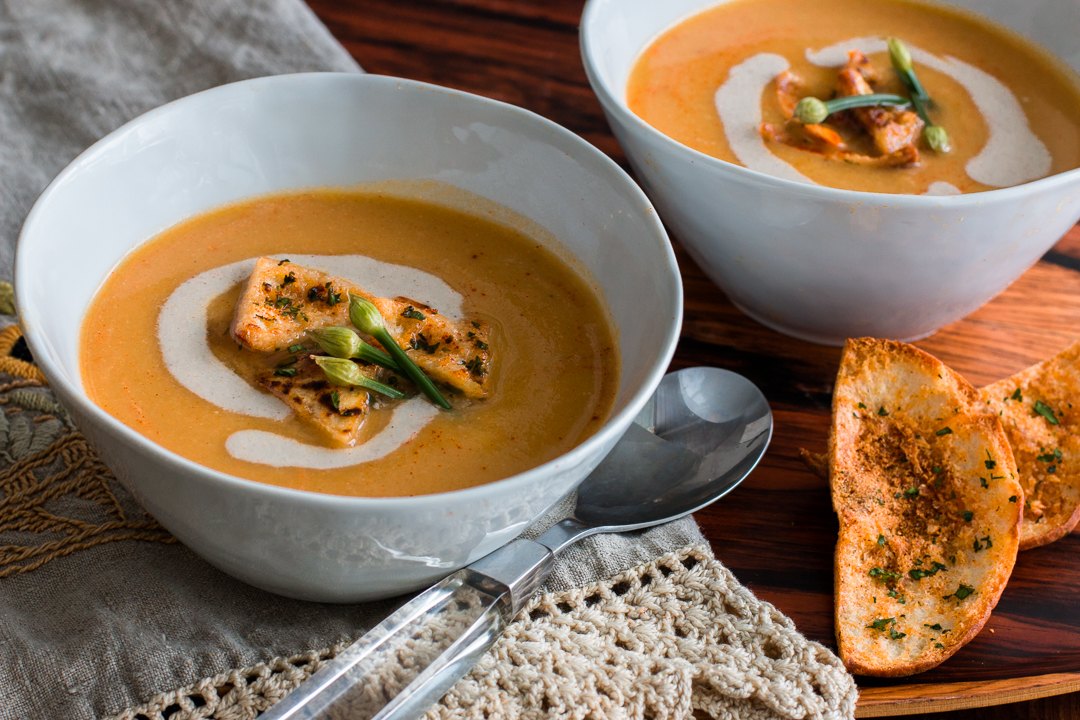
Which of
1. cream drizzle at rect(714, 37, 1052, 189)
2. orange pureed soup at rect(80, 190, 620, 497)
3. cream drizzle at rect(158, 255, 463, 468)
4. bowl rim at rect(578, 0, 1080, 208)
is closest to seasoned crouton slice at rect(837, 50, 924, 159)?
cream drizzle at rect(714, 37, 1052, 189)

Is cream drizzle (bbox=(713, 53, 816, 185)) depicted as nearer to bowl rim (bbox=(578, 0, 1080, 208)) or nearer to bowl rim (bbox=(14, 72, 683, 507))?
bowl rim (bbox=(578, 0, 1080, 208))

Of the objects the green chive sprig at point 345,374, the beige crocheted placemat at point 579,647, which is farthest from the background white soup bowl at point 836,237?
the green chive sprig at point 345,374

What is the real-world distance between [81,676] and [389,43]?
1950 mm

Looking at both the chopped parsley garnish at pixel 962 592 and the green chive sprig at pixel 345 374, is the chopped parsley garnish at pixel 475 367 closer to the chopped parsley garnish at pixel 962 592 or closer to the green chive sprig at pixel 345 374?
the green chive sprig at pixel 345 374

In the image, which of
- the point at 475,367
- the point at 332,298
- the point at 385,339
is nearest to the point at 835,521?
the point at 475,367

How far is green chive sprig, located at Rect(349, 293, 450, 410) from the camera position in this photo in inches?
58.7

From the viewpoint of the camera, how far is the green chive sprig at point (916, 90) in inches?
82.0

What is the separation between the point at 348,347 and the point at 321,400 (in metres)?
0.09

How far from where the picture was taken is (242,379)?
5.10ft

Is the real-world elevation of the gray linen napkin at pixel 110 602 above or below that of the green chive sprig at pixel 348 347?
below

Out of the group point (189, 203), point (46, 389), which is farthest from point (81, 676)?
point (189, 203)

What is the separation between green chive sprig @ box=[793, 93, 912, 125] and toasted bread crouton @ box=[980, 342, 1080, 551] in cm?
66

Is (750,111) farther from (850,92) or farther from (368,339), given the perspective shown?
(368,339)

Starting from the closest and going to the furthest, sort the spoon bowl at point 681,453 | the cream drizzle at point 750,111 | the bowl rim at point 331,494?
the bowl rim at point 331,494 → the spoon bowl at point 681,453 → the cream drizzle at point 750,111
